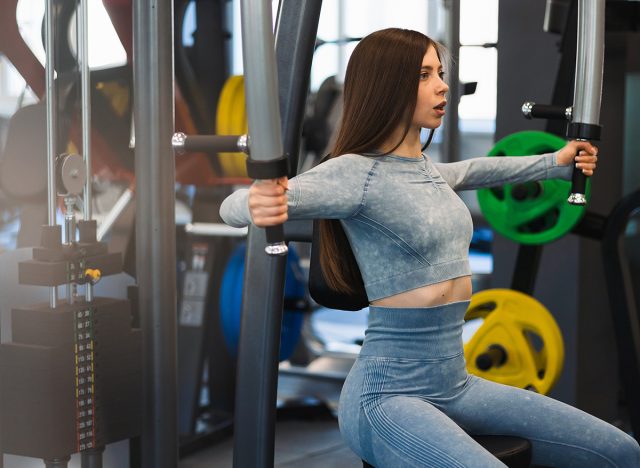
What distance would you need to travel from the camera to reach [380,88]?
1511mm

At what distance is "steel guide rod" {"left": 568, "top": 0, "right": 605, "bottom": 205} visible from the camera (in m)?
1.68

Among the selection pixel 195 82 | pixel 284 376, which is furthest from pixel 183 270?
pixel 284 376

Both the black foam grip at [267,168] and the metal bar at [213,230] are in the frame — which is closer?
the black foam grip at [267,168]

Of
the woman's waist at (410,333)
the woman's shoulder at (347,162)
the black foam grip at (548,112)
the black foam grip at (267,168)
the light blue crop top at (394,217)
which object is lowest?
the woman's waist at (410,333)

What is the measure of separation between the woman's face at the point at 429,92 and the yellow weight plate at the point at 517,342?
916 mm

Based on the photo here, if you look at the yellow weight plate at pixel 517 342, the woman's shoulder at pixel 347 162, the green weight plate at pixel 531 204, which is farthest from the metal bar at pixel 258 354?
the green weight plate at pixel 531 204

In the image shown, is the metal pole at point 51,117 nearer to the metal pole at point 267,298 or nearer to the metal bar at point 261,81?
the metal pole at point 267,298

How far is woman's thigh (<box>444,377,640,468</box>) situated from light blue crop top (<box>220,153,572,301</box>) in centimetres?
23

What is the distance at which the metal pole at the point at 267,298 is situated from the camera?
1760 millimetres

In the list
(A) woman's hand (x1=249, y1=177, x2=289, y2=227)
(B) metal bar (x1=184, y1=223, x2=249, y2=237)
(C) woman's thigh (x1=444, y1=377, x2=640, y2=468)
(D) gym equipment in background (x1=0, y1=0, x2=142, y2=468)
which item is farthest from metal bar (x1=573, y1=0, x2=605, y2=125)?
(B) metal bar (x1=184, y1=223, x2=249, y2=237)

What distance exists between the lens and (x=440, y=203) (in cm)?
156

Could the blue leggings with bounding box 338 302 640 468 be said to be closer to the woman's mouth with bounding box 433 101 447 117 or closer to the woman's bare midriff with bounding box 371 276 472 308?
the woman's bare midriff with bounding box 371 276 472 308

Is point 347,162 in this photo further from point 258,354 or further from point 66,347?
point 66,347

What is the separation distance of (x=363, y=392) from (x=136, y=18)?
0.91 metres
